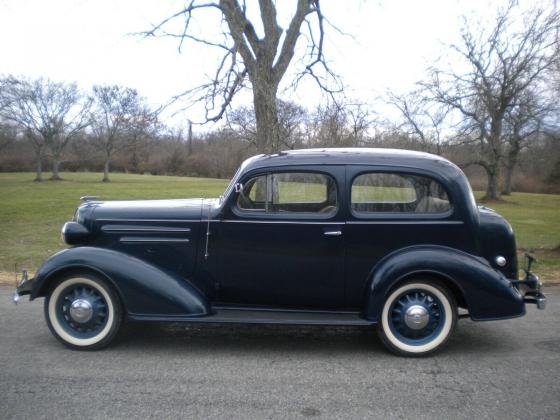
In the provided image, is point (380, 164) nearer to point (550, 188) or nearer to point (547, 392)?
point (547, 392)

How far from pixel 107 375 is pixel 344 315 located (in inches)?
79.6

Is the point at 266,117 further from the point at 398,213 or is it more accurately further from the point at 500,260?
the point at 500,260

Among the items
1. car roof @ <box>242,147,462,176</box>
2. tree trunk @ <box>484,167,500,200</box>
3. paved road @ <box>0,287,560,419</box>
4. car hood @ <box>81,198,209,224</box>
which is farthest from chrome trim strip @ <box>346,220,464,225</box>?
tree trunk @ <box>484,167,500,200</box>

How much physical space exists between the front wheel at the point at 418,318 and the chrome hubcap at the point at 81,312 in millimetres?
2569

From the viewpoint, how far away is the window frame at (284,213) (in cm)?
450

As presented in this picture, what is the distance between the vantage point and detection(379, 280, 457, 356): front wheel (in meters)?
4.36

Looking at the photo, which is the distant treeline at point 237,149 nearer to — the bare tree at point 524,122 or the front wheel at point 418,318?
the bare tree at point 524,122

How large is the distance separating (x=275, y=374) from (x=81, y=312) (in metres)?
1.84

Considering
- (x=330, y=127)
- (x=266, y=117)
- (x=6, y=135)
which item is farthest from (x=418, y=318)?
(x=6, y=135)

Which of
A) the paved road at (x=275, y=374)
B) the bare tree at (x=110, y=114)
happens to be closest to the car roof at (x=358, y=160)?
the paved road at (x=275, y=374)

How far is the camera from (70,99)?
43.3 metres

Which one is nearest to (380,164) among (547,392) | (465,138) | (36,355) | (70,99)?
(547,392)

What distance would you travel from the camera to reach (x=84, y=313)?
4.44 metres

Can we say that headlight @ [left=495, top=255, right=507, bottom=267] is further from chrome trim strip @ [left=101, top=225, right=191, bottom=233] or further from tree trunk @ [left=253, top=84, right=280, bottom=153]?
tree trunk @ [left=253, top=84, right=280, bottom=153]
